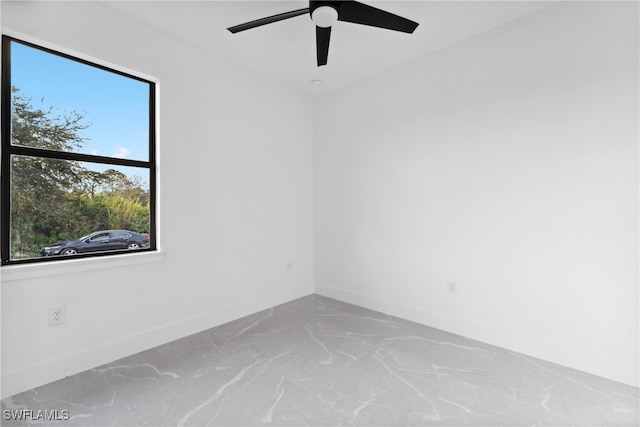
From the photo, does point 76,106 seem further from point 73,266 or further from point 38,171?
point 73,266

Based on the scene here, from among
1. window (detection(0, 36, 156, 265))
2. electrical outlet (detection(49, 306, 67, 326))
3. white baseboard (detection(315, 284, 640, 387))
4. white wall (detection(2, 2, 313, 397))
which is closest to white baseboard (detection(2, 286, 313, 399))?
white wall (detection(2, 2, 313, 397))

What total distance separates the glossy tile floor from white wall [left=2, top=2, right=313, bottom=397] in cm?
25

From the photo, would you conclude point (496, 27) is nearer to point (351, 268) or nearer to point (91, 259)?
point (351, 268)

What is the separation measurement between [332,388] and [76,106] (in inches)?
101

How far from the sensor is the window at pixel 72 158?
74.5 inches

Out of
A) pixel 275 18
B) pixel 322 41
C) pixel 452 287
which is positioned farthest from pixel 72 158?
pixel 452 287

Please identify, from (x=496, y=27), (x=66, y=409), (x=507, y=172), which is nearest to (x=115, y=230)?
(x=66, y=409)

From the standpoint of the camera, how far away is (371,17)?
1.94m

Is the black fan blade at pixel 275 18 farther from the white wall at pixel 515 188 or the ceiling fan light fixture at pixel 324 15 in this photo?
the white wall at pixel 515 188

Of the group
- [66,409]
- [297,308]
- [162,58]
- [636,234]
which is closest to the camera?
[66,409]

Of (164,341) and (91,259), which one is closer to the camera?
(91,259)

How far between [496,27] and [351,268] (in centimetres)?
256

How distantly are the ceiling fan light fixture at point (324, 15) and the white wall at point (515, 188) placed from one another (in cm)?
130

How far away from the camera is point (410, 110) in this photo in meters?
2.97
